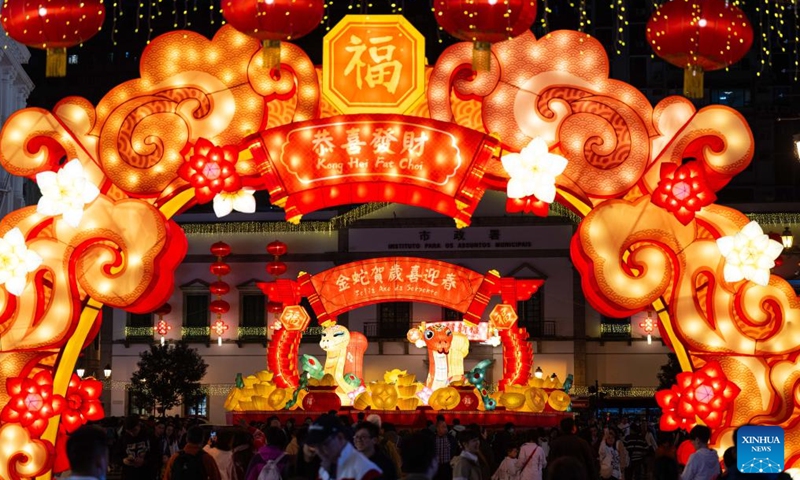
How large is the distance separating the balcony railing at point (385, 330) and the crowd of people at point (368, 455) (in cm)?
2272

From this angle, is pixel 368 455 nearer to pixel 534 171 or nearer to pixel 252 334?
pixel 534 171

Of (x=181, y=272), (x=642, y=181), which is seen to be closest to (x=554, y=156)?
(x=642, y=181)

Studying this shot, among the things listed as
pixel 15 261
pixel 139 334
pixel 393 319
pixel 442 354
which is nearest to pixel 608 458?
pixel 15 261

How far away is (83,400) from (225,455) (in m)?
2.48

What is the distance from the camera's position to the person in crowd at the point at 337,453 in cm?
753

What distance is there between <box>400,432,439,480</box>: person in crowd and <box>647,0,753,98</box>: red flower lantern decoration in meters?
7.00

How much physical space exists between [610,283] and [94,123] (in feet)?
19.1

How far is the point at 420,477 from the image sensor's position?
299 inches

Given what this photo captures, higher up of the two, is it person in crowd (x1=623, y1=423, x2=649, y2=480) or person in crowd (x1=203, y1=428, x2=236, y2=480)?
person in crowd (x1=203, y1=428, x2=236, y2=480)

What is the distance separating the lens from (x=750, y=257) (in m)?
13.6

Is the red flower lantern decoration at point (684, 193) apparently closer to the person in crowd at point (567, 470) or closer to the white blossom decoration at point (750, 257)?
the white blossom decoration at point (750, 257)

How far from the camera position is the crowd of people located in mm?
7598

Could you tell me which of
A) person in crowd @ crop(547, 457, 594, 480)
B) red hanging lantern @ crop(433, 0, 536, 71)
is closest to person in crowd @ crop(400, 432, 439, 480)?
person in crowd @ crop(547, 457, 594, 480)

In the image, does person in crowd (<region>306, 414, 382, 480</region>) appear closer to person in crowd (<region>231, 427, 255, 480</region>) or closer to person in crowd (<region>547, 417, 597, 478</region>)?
person in crowd (<region>547, 417, 597, 478</region>)
